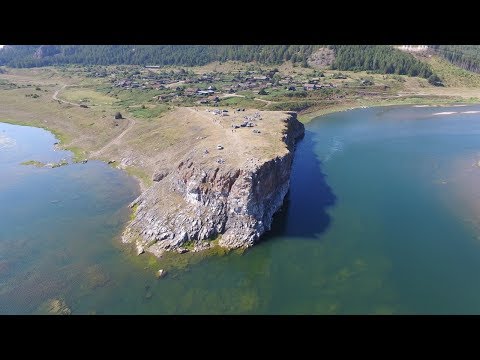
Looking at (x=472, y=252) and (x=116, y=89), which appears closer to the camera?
(x=472, y=252)

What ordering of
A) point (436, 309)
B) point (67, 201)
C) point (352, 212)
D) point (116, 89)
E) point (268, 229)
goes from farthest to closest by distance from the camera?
point (116, 89)
point (67, 201)
point (352, 212)
point (268, 229)
point (436, 309)

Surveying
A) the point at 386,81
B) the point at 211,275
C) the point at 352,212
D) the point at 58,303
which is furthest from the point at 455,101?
the point at 58,303

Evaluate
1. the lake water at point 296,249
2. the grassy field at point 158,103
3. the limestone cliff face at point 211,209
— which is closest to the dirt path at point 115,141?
the grassy field at point 158,103

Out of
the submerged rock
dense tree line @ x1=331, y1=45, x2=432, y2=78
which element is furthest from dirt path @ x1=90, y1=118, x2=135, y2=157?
dense tree line @ x1=331, y1=45, x2=432, y2=78

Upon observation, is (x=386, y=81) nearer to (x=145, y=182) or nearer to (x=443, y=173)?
(x=443, y=173)

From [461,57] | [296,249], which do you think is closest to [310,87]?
[461,57]

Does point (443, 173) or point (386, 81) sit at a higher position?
point (386, 81)

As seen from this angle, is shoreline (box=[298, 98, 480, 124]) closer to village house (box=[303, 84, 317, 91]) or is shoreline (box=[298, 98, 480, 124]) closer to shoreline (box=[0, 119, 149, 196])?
village house (box=[303, 84, 317, 91])

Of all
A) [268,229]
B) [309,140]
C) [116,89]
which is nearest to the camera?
[268,229]
